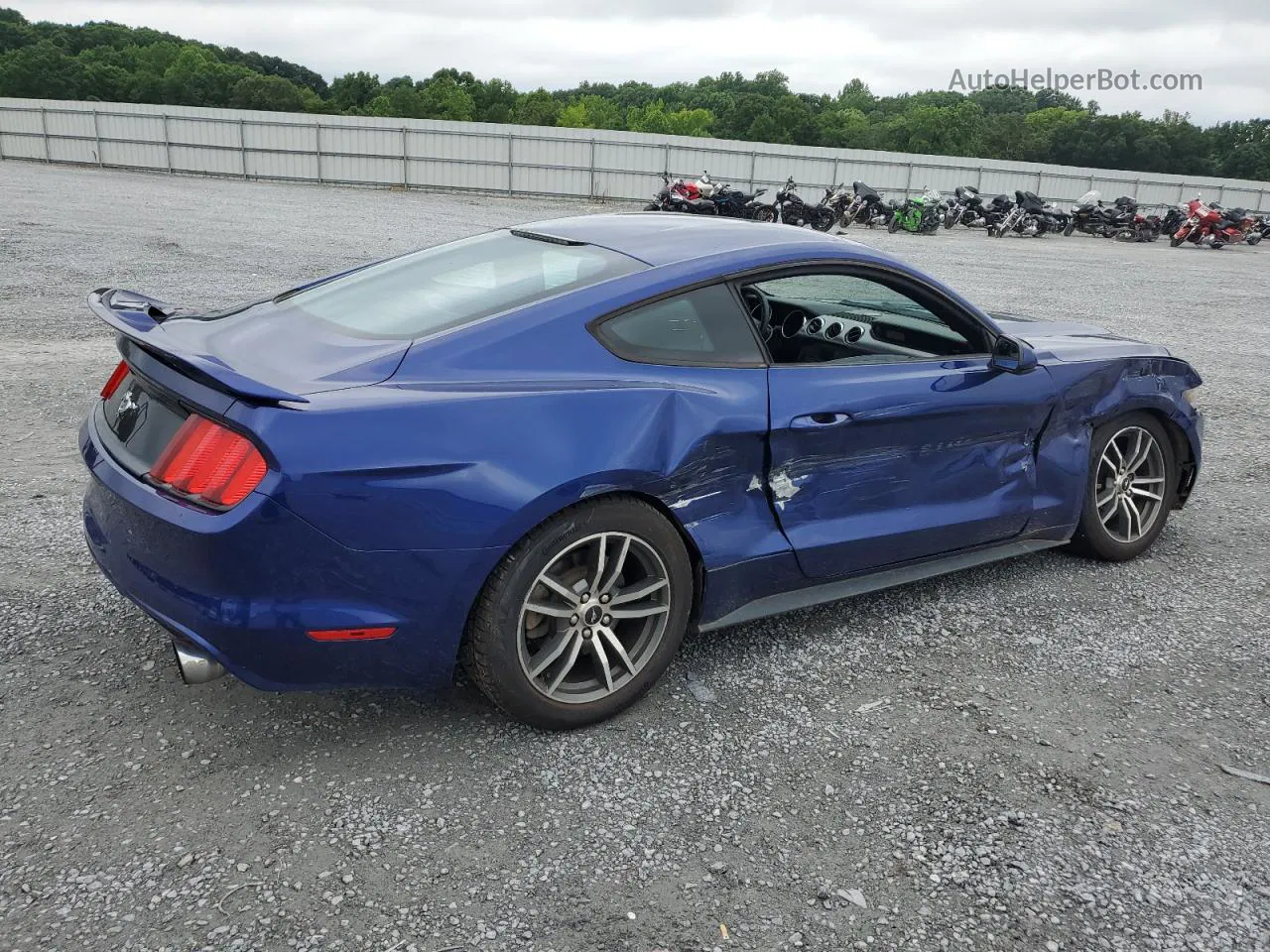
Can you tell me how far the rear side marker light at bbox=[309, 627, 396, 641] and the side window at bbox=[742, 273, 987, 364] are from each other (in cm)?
177

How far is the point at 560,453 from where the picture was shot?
281cm

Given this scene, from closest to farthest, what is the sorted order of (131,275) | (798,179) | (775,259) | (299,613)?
(299,613), (775,259), (131,275), (798,179)

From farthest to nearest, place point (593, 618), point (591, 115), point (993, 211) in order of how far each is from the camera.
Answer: point (591, 115) < point (993, 211) < point (593, 618)

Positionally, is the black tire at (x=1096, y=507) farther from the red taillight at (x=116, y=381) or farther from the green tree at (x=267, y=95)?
the green tree at (x=267, y=95)

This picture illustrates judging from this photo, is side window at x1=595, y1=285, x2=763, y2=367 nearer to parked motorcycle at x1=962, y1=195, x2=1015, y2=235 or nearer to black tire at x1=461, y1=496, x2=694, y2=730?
black tire at x1=461, y1=496, x2=694, y2=730

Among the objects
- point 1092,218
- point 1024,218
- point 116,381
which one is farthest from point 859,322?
point 1092,218

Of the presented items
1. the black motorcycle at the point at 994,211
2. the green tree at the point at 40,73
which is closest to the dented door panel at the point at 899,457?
the black motorcycle at the point at 994,211

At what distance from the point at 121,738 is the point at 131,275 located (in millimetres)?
9687

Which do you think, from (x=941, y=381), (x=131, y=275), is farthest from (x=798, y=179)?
(x=941, y=381)

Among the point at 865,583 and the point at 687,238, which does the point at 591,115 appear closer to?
the point at 687,238

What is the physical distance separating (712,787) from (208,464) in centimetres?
158

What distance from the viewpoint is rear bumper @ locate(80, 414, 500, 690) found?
2541 mm

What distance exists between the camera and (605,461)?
2.88 metres

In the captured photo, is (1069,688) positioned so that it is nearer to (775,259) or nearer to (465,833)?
(775,259)
